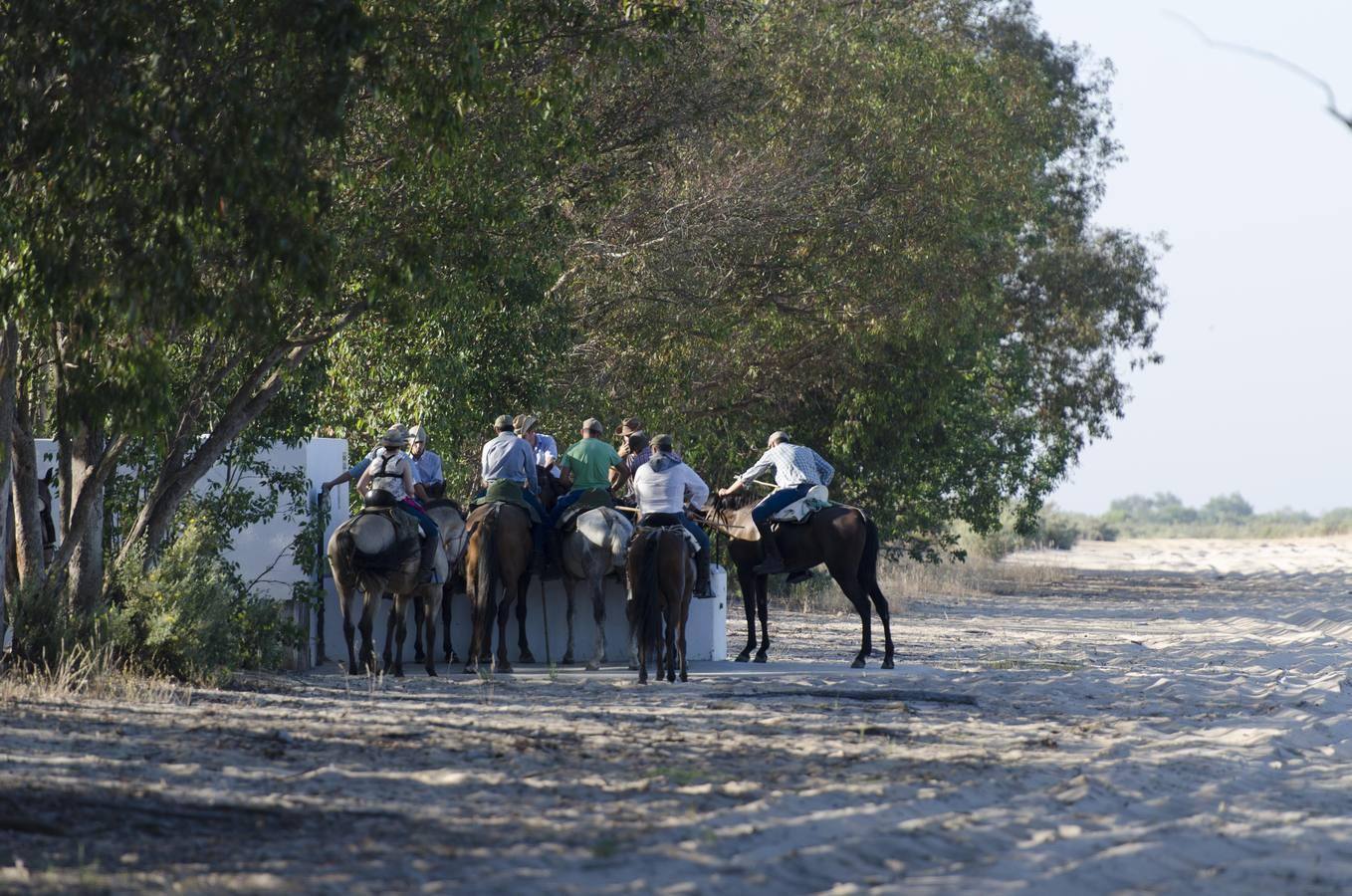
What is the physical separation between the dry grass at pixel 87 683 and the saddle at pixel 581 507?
4349mm

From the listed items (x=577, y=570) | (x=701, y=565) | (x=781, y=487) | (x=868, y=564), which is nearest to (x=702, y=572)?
(x=701, y=565)

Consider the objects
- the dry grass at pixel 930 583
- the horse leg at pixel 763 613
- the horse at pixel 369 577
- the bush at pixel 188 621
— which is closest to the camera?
the bush at pixel 188 621

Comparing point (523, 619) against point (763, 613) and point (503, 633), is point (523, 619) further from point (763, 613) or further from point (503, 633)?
point (763, 613)

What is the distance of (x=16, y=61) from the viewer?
12.2 metres

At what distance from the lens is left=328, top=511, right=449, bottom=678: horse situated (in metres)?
16.4

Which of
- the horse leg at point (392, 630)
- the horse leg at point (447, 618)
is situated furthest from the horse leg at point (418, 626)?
the horse leg at point (392, 630)

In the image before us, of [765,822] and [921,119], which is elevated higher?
[921,119]

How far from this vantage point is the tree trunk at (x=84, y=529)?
15.5 m

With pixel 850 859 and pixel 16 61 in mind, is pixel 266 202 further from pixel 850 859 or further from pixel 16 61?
pixel 850 859

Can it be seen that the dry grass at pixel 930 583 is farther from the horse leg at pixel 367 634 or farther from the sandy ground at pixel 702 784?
the sandy ground at pixel 702 784

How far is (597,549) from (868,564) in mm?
3209

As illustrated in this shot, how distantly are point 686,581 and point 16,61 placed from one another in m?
7.32

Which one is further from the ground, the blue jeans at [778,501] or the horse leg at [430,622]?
the blue jeans at [778,501]

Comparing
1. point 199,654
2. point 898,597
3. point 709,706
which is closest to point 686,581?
point 709,706
